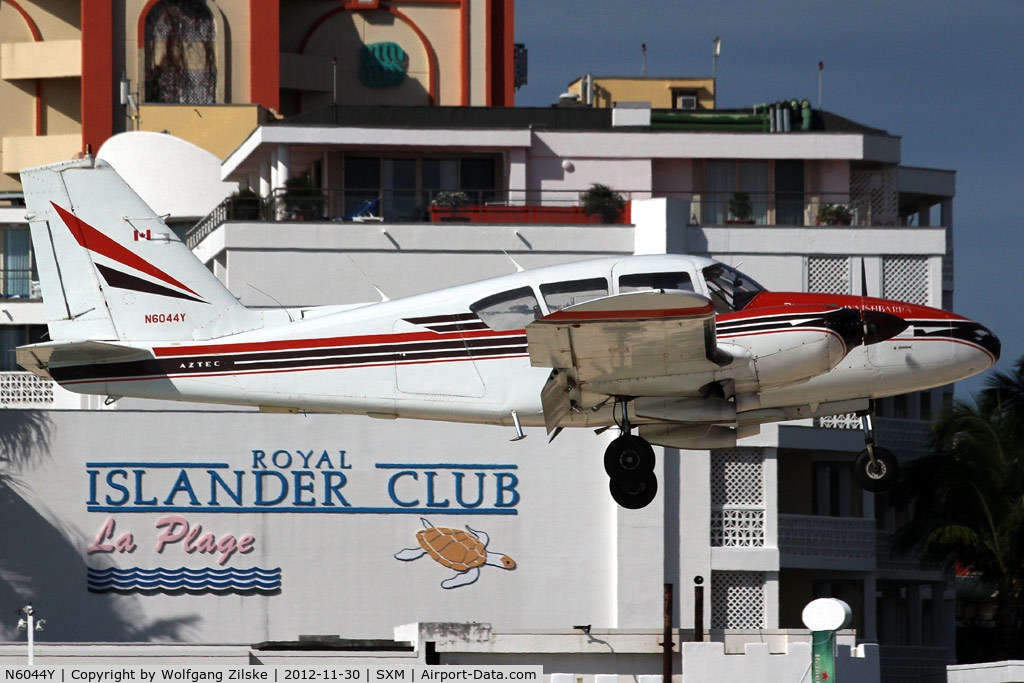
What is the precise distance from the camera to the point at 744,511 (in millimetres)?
36688

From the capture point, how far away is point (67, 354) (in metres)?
22.6

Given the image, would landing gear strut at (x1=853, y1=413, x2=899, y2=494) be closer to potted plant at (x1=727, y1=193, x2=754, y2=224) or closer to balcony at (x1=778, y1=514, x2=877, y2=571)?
balcony at (x1=778, y1=514, x2=877, y2=571)

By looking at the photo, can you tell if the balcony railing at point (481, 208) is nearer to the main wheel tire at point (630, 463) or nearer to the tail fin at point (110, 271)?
the tail fin at point (110, 271)

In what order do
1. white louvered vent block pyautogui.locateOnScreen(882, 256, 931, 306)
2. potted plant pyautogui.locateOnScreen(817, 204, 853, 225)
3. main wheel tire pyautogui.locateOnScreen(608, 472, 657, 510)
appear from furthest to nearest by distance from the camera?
potted plant pyautogui.locateOnScreen(817, 204, 853, 225), white louvered vent block pyautogui.locateOnScreen(882, 256, 931, 306), main wheel tire pyautogui.locateOnScreen(608, 472, 657, 510)

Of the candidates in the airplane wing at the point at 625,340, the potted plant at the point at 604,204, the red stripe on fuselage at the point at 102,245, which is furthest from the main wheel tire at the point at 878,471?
the potted plant at the point at 604,204

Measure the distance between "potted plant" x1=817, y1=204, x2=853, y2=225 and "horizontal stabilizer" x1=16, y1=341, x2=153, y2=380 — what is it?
806 inches

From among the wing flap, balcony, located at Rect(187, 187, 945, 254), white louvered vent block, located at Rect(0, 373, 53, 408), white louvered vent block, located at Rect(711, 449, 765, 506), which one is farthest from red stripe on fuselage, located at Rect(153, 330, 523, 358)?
white louvered vent block, located at Rect(0, 373, 53, 408)

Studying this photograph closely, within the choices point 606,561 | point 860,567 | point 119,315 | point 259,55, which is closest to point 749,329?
point 119,315

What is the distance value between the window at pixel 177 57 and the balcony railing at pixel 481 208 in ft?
64.7

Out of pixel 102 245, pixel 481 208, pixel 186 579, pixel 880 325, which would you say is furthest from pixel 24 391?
pixel 880 325

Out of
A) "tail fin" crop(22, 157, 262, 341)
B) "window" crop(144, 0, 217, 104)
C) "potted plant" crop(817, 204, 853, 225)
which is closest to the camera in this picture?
"tail fin" crop(22, 157, 262, 341)

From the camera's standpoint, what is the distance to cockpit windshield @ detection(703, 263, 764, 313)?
2127 cm

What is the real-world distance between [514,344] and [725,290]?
9.49 feet

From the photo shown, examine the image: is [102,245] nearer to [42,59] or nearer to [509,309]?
[509,309]
